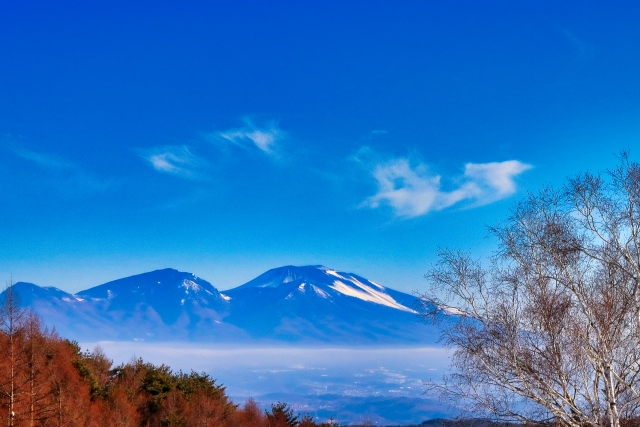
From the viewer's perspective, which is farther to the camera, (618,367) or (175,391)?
(175,391)

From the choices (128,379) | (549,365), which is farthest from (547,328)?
(128,379)

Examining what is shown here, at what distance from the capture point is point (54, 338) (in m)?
52.2

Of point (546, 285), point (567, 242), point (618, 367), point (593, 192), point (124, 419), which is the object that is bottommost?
point (124, 419)

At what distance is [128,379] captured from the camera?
2119 inches

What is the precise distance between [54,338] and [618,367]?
51.2 m

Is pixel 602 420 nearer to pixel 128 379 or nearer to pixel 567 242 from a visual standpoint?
pixel 567 242

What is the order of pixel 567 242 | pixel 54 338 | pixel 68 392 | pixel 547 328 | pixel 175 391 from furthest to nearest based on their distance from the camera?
1. pixel 54 338
2. pixel 175 391
3. pixel 68 392
4. pixel 567 242
5. pixel 547 328

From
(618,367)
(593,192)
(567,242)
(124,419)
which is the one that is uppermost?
(593,192)

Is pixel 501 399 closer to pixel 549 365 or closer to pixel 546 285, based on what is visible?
pixel 549 365

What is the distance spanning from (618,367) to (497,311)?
2.79m

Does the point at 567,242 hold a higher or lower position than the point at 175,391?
higher

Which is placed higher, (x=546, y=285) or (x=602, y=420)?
(x=546, y=285)

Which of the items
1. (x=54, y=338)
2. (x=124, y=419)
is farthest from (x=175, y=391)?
(x=54, y=338)

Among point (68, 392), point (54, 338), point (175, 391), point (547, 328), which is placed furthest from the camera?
point (54, 338)
